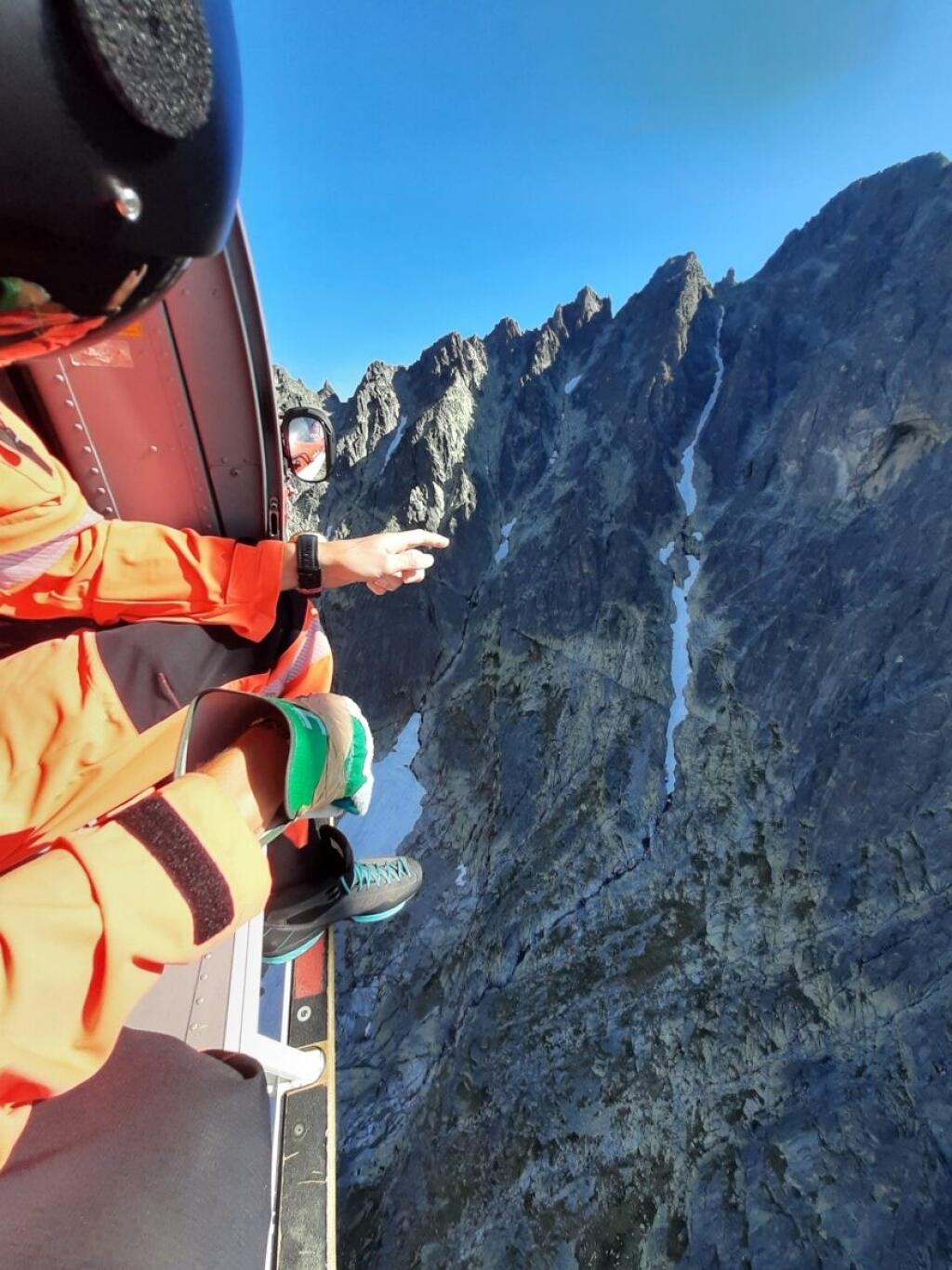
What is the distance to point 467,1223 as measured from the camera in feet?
46.9

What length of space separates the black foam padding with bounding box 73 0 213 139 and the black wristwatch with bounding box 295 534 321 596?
161 cm

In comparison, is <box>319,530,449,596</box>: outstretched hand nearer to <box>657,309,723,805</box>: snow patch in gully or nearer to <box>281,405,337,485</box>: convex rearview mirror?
<box>281,405,337,485</box>: convex rearview mirror

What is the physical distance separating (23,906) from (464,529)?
35569 mm

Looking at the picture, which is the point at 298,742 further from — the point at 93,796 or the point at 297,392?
the point at 297,392

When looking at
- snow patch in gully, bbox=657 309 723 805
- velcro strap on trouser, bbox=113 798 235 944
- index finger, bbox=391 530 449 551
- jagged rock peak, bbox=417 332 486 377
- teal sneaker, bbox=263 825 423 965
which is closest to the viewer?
velcro strap on trouser, bbox=113 798 235 944

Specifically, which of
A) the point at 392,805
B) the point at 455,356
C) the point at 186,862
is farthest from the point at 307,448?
the point at 455,356

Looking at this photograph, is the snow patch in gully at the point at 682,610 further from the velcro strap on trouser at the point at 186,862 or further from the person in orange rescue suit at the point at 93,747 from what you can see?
the velcro strap on trouser at the point at 186,862

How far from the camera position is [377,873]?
11.8 feet

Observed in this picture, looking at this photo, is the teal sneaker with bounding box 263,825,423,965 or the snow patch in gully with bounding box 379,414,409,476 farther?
the snow patch in gully with bounding box 379,414,409,476

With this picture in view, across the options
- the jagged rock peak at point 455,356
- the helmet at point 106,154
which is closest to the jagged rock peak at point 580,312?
the jagged rock peak at point 455,356

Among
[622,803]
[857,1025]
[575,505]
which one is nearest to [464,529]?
[575,505]

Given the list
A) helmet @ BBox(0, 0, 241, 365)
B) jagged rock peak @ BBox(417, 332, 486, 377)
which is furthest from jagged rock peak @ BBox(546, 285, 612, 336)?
helmet @ BBox(0, 0, 241, 365)

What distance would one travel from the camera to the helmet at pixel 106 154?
41.9 inches

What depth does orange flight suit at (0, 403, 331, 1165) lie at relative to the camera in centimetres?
99
